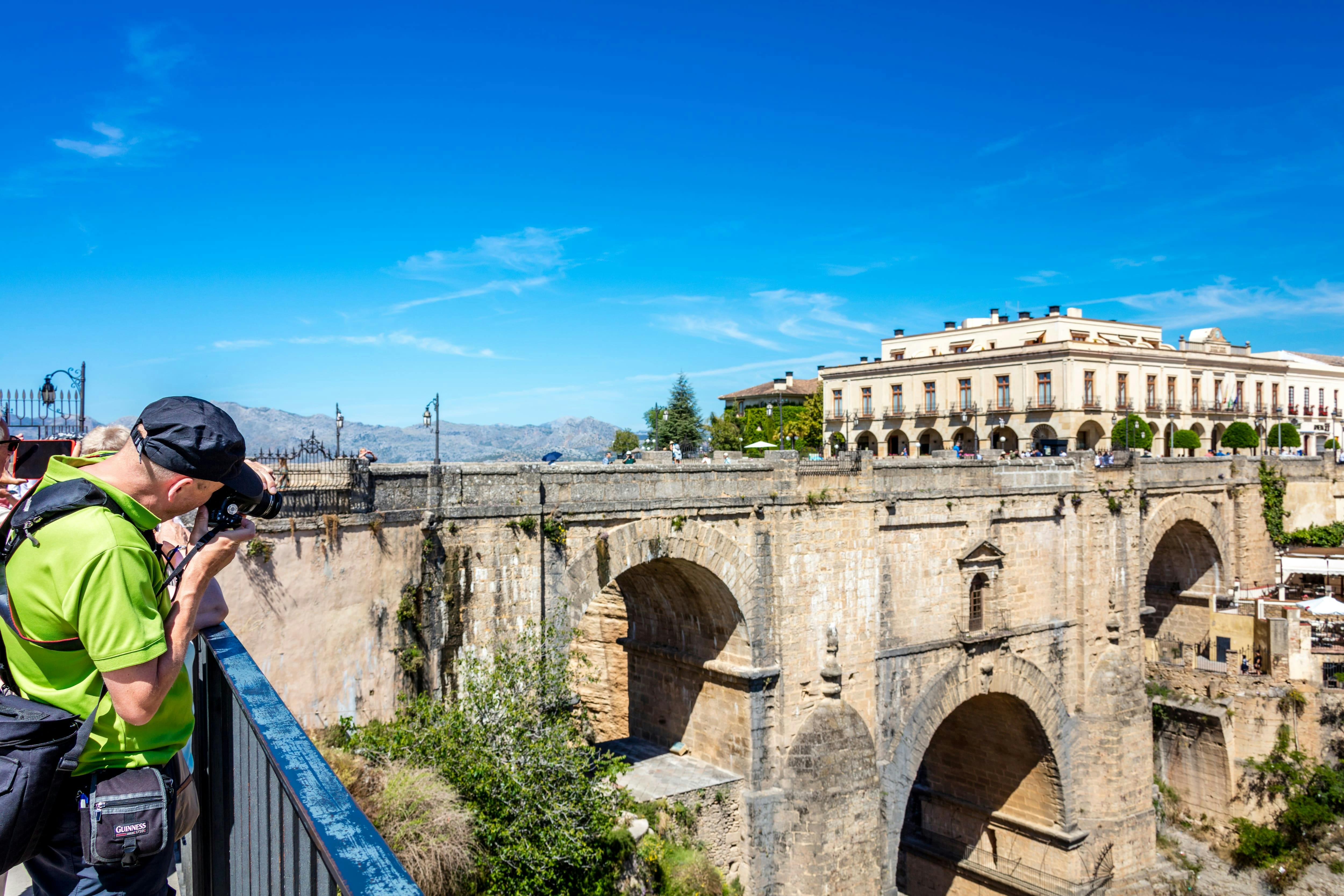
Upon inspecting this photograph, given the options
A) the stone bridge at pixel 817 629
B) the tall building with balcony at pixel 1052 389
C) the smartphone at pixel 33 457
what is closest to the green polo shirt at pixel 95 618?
the smartphone at pixel 33 457

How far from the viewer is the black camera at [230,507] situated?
2.89m

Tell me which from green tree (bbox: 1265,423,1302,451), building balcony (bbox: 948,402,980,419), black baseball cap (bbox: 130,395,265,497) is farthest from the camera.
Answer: green tree (bbox: 1265,423,1302,451)

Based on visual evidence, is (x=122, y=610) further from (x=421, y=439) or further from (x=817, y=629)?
(x=421, y=439)

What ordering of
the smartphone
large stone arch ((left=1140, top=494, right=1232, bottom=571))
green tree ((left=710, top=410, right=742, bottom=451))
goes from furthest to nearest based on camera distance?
green tree ((left=710, top=410, right=742, bottom=451))
large stone arch ((left=1140, top=494, right=1232, bottom=571))
the smartphone

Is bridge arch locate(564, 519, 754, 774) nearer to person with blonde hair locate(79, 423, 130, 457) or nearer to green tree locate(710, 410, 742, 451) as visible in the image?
person with blonde hair locate(79, 423, 130, 457)

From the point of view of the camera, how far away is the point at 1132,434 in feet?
127

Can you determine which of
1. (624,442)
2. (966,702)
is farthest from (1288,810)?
(624,442)

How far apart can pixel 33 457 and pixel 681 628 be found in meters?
12.3

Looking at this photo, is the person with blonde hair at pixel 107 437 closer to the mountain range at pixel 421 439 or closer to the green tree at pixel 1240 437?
the mountain range at pixel 421 439

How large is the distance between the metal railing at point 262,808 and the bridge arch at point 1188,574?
2811 centimetres

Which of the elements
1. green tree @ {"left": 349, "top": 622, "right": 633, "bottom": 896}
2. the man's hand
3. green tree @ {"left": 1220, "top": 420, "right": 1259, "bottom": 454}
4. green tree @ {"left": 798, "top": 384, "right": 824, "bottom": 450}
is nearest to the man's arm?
the man's hand

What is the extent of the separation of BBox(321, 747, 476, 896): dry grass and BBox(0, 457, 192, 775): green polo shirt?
25.8ft

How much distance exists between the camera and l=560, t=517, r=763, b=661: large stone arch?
14141 mm

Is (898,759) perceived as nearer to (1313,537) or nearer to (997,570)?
(997,570)
